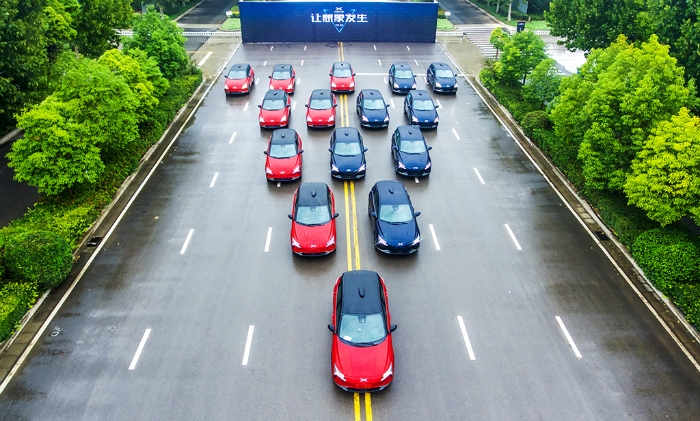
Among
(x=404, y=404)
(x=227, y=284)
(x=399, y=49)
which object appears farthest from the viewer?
(x=399, y=49)

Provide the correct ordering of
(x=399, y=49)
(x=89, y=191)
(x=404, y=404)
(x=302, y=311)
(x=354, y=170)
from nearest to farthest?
(x=404, y=404) < (x=302, y=311) < (x=89, y=191) < (x=354, y=170) < (x=399, y=49)

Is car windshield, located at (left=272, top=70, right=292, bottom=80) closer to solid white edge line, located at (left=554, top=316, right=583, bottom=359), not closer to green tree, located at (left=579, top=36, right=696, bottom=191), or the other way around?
green tree, located at (left=579, top=36, right=696, bottom=191)

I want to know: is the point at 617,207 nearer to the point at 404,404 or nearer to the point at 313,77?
the point at 404,404

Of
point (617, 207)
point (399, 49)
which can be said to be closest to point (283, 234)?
point (617, 207)

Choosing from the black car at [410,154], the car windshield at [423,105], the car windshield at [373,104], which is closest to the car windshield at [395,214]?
the black car at [410,154]

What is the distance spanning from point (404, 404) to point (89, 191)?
1565 cm

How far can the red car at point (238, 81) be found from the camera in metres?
32.0

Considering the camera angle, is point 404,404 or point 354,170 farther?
point 354,170

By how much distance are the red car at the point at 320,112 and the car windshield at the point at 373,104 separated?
75.5 inches

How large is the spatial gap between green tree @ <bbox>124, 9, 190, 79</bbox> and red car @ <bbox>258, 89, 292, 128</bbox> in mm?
7701

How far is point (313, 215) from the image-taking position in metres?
17.4

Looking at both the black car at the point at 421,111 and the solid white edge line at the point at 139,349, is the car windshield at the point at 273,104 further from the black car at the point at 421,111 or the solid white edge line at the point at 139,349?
the solid white edge line at the point at 139,349

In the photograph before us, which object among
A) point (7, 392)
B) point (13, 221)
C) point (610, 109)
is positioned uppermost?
point (610, 109)

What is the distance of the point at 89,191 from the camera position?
787 inches
